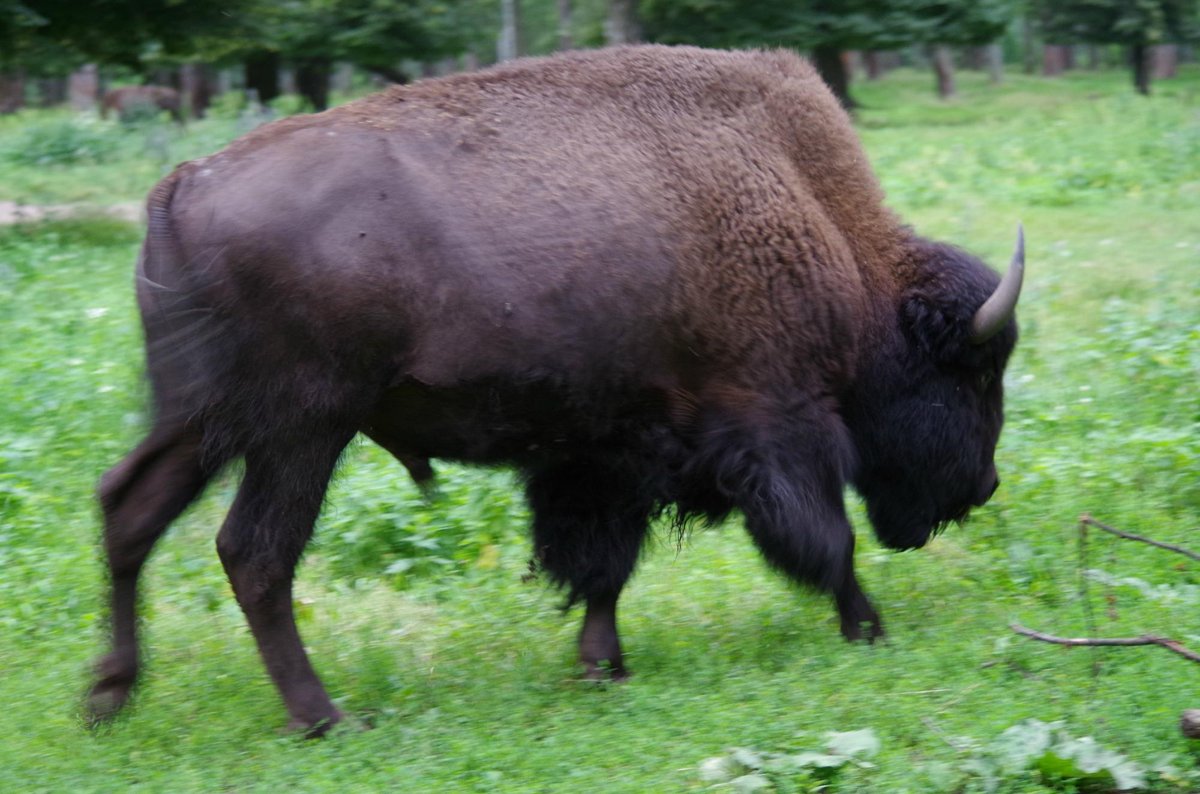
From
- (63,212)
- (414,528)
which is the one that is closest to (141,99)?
(63,212)

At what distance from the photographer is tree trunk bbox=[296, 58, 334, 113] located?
28.7 m

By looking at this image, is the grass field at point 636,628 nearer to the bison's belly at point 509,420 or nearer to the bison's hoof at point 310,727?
the bison's hoof at point 310,727

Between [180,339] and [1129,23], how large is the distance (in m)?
31.6

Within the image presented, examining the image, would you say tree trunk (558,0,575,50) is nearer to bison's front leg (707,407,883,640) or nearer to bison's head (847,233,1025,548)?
bison's head (847,233,1025,548)

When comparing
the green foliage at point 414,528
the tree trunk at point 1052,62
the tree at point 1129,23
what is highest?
the green foliage at point 414,528

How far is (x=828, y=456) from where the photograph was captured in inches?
192

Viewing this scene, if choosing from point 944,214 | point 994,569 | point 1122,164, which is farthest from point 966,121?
point 994,569

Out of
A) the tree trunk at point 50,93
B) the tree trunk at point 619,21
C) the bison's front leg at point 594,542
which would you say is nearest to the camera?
the bison's front leg at point 594,542

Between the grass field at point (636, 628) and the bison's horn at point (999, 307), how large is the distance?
0.90 meters

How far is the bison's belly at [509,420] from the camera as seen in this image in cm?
442

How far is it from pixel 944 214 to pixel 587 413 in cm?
989

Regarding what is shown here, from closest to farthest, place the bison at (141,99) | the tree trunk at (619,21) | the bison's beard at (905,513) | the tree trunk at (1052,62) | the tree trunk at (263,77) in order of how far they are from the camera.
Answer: the bison's beard at (905,513), the tree trunk at (619,21), the tree trunk at (263,77), the bison at (141,99), the tree trunk at (1052,62)

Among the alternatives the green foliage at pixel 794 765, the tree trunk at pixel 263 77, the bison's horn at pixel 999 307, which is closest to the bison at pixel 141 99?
the tree trunk at pixel 263 77

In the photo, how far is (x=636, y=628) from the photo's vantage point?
5500 millimetres
